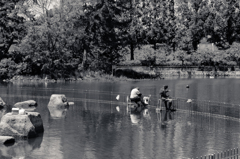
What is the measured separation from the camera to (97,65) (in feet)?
273

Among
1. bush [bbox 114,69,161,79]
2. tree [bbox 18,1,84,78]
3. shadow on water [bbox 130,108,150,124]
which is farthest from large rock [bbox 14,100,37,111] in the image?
bush [bbox 114,69,161,79]

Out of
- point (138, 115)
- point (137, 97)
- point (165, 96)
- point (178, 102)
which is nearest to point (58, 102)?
point (137, 97)

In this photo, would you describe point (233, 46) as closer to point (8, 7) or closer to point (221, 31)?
point (221, 31)

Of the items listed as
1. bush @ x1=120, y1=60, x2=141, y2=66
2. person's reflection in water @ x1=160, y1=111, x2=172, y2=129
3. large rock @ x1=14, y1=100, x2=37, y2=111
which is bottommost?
person's reflection in water @ x1=160, y1=111, x2=172, y2=129

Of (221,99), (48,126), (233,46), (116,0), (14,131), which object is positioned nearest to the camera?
(14,131)

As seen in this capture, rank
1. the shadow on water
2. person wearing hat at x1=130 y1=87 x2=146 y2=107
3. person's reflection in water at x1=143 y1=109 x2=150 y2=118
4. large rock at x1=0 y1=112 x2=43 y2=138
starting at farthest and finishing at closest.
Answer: person wearing hat at x1=130 y1=87 x2=146 y2=107 < person's reflection in water at x1=143 y1=109 x2=150 y2=118 < the shadow on water < large rock at x1=0 y1=112 x2=43 y2=138

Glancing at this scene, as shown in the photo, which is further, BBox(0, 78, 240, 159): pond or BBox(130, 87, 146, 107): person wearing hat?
BBox(130, 87, 146, 107): person wearing hat

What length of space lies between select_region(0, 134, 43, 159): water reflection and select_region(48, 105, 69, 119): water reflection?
26.9 ft

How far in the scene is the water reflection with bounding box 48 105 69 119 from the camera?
108 ft

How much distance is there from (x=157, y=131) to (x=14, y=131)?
27.6 ft

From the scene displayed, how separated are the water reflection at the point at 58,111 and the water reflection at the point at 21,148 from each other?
322 inches

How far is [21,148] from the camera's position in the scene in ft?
74.1

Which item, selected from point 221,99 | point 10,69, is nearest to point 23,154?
point 221,99

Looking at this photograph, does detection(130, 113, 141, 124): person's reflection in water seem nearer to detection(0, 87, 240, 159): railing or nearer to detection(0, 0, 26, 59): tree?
detection(0, 87, 240, 159): railing
